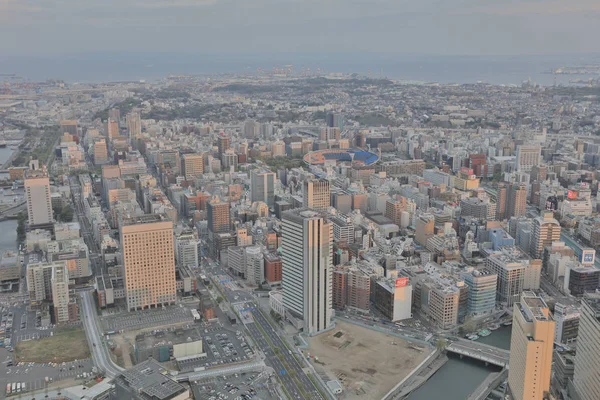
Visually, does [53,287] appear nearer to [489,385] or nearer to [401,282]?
[401,282]

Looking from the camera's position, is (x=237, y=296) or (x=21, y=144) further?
(x=21, y=144)

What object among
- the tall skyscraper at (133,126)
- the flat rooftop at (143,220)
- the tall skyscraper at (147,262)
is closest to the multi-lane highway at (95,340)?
the tall skyscraper at (147,262)

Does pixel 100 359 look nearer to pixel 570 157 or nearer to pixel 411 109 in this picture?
pixel 570 157

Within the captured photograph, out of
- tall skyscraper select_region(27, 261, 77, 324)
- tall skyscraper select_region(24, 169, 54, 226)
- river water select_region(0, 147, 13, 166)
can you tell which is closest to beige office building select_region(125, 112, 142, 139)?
river water select_region(0, 147, 13, 166)

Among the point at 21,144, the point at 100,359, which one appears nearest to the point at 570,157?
the point at 100,359

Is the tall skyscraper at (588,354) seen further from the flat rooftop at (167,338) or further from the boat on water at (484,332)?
the flat rooftop at (167,338)

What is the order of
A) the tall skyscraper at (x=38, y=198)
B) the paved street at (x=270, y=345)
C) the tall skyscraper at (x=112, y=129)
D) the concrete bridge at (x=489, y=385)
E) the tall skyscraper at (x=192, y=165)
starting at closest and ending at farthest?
the concrete bridge at (x=489, y=385)
the paved street at (x=270, y=345)
the tall skyscraper at (x=38, y=198)
the tall skyscraper at (x=192, y=165)
the tall skyscraper at (x=112, y=129)
